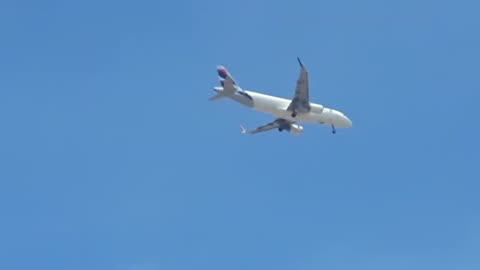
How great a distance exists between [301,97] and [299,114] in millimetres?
2930

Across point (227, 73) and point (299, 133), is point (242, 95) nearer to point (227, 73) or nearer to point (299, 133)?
point (227, 73)

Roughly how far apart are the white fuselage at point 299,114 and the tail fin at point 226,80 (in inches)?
95.6

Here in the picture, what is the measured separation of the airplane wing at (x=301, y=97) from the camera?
161 metres

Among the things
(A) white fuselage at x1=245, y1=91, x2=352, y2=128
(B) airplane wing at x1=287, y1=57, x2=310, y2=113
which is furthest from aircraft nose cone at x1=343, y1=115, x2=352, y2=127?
(B) airplane wing at x1=287, y1=57, x2=310, y2=113

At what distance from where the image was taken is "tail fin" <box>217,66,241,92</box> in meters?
164

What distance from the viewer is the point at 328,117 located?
556ft

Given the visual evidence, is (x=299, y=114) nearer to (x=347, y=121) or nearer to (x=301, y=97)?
(x=301, y=97)

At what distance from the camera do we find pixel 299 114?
165125 millimetres

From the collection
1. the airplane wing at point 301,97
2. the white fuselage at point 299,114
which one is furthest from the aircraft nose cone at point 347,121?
the airplane wing at point 301,97

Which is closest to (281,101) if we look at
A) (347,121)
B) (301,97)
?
(301,97)

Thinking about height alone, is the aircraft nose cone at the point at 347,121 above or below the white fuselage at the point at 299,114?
above

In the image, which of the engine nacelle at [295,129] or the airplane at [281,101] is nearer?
the airplane at [281,101]

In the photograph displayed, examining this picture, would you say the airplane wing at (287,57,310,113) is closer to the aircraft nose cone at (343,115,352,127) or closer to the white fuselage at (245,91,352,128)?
the white fuselage at (245,91,352,128)

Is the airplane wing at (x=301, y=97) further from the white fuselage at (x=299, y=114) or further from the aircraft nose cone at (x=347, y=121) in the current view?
the aircraft nose cone at (x=347, y=121)
